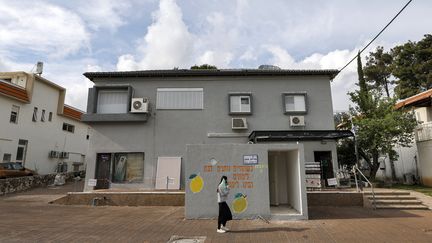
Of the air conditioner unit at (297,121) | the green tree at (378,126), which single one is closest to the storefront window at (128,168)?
the air conditioner unit at (297,121)

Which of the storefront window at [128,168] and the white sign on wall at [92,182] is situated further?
the storefront window at [128,168]

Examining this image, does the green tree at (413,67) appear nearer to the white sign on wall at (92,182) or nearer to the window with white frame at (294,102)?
the window with white frame at (294,102)

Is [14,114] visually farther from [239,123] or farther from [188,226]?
[188,226]

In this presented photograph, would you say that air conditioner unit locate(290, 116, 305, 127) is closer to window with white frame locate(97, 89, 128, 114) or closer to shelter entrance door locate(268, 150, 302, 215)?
shelter entrance door locate(268, 150, 302, 215)

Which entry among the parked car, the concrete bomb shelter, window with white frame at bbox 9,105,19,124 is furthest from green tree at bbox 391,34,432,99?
window with white frame at bbox 9,105,19,124

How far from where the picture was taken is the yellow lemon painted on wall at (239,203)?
31.8 feet

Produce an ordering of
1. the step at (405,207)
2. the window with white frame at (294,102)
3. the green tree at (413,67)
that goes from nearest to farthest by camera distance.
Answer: the step at (405,207)
the window with white frame at (294,102)
the green tree at (413,67)

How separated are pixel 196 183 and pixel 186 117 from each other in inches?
285

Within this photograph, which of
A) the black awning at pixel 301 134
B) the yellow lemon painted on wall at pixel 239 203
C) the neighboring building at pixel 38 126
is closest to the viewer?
the yellow lemon painted on wall at pixel 239 203

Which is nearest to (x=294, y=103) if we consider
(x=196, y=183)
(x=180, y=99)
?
(x=180, y=99)

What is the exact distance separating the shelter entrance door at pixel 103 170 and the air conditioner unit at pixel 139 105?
10.2 feet

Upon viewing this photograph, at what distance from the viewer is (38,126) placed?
23797mm

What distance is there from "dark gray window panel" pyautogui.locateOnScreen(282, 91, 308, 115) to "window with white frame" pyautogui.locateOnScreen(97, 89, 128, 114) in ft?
30.9

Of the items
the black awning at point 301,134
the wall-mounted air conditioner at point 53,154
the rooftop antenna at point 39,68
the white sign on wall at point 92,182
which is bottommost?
the white sign on wall at point 92,182
